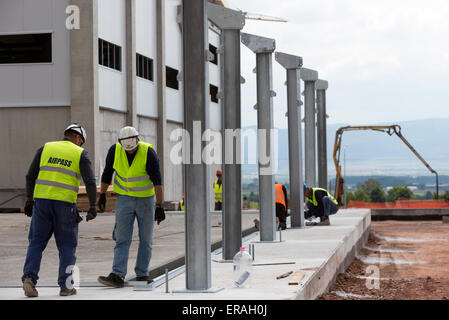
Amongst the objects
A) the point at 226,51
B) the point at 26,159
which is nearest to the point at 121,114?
the point at 26,159

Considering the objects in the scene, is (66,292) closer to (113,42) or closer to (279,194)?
(279,194)

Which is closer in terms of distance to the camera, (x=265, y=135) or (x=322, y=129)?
(x=265, y=135)

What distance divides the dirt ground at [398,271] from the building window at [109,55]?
52.3 ft

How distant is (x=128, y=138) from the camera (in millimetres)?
9828

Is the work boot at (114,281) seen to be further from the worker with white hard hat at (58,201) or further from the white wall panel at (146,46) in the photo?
the white wall panel at (146,46)

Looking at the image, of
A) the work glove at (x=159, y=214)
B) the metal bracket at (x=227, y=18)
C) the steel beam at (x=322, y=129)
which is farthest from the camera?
→ the steel beam at (x=322, y=129)

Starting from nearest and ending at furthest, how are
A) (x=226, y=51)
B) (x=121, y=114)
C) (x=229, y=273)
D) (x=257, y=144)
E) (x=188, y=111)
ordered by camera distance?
(x=188, y=111), (x=229, y=273), (x=226, y=51), (x=257, y=144), (x=121, y=114)

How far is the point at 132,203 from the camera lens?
32.8 feet

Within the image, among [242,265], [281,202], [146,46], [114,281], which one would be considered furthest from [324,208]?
[146,46]

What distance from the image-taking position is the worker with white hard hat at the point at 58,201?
933cm

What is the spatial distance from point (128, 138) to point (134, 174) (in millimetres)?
451

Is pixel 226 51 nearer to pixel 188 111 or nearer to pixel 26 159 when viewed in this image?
pixel 188 111

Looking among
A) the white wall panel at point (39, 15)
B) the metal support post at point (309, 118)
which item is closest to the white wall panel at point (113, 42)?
the white wall panel at point (39, 15)

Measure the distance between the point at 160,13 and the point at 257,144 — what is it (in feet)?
99.3
